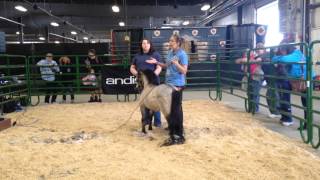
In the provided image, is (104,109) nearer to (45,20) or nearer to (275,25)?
(275,25)

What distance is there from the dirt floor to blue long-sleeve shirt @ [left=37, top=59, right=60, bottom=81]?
125 inches

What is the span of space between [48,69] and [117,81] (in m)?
2.00

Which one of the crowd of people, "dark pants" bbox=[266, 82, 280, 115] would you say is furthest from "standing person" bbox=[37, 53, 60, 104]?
"dark pants" bbox=[266, 82, 280, 115]

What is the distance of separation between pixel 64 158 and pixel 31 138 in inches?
54.0

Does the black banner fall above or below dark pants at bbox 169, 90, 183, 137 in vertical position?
above

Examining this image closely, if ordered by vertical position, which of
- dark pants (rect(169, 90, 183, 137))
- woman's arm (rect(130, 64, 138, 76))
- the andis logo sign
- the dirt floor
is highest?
woman's arm (rect(130, 64, 138, 76))

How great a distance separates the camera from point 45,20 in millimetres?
20688

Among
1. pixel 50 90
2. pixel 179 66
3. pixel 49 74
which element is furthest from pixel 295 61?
pixel 50 90

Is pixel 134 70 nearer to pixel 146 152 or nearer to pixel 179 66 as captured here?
pixel 179 66

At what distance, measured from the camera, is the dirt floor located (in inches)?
149

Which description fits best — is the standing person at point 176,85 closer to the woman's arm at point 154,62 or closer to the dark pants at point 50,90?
the woman's arm at point 154,62

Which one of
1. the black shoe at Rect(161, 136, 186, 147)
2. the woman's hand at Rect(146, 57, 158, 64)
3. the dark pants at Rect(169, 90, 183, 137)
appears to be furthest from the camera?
the woman's hand at Rect(146, 57, 158, 64)

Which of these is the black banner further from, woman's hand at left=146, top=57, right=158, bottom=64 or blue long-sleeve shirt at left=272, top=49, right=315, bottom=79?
blue long-sleeve shirt at left=272, top=49, right=315, bottom=79

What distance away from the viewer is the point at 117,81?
10.0 metres
